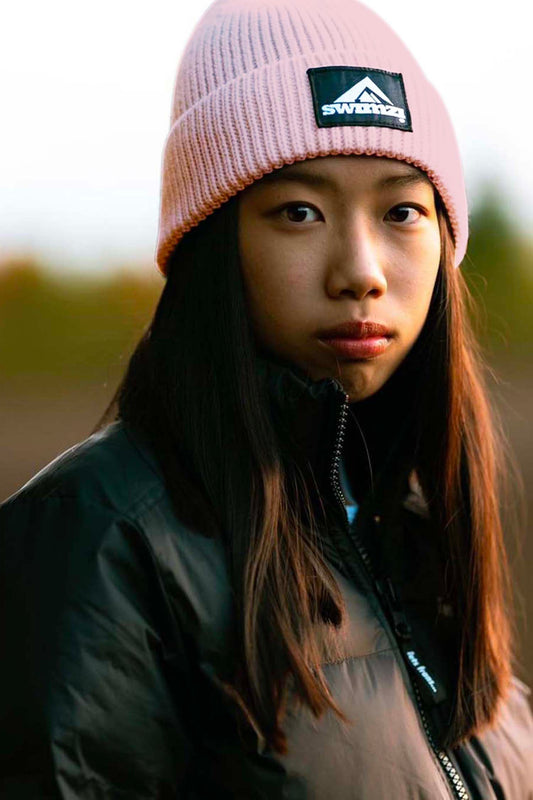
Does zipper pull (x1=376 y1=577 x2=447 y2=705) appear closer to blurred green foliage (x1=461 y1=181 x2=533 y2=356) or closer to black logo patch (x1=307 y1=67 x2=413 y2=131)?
black logo patch (x1=307 y1=67 x2=413 y2=131)

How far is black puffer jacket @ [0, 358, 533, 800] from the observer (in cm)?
132

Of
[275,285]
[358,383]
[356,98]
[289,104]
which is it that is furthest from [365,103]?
[358,383]

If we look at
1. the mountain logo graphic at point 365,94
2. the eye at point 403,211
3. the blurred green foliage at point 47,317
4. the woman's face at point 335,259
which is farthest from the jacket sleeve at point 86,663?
the blurred green foliage at point 47,317

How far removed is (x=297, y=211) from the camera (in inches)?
62.5

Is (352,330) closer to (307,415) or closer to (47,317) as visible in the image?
Answer: (307,415)

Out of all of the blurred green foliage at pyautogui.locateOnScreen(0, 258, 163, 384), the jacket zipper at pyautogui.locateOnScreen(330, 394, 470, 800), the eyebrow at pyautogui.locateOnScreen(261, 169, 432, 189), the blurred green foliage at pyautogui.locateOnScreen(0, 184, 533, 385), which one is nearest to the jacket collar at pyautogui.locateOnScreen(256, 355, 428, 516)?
the jacket zipper at pyautogui.locateOnScreen(330, 394, 470, 800)

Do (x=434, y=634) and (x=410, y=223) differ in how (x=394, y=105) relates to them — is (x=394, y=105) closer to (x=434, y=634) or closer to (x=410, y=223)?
(x=410, y=223)

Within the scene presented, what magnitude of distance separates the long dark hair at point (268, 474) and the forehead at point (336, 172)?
0.33ft

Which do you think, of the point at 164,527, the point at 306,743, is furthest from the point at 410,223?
the point at 306,743

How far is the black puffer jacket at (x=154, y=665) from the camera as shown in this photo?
132 cm

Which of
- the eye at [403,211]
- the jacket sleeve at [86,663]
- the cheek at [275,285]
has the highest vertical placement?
the eye at [403,211]

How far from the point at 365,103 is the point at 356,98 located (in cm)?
2

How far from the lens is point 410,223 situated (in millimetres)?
1669

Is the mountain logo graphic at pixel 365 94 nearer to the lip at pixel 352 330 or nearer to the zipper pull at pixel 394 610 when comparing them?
the lip at pixel 352 330
